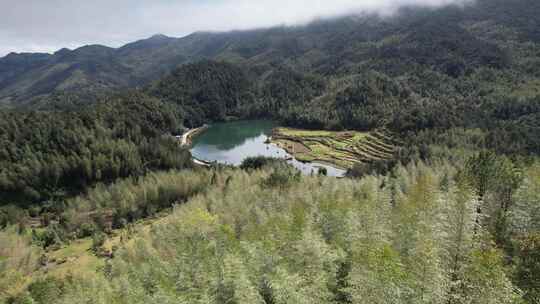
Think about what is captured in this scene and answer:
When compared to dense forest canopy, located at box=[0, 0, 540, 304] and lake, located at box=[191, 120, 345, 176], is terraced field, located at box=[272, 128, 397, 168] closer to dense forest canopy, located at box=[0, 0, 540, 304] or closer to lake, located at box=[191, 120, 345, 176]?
lake, located at box=[191, 120, 345, 176]

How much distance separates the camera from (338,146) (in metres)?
143

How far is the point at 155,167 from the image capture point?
118438 mm

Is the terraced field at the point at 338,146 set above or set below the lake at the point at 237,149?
above

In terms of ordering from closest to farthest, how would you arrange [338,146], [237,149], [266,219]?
[266,219]
[338,146]
[237,149]

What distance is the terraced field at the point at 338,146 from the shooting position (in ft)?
416

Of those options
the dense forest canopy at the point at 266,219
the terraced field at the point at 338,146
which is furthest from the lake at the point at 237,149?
the dense forest canopy at the point at 266,219

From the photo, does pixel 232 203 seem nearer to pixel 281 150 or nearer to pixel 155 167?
pixel 155 167

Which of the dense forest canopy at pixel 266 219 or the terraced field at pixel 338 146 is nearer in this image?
the dense forest canopy at pixel 266 219

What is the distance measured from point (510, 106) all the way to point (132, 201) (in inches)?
6223

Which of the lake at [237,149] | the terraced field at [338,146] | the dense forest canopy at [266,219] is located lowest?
the lake at [237,149]

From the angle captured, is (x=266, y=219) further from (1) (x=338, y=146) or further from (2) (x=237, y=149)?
(2) (x=237, y=149)

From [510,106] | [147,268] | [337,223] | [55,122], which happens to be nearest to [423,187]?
[337,223]

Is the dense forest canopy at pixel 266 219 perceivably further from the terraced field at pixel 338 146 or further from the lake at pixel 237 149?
the lake at pixel 237 149

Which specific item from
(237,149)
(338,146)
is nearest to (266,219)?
(338,146)
